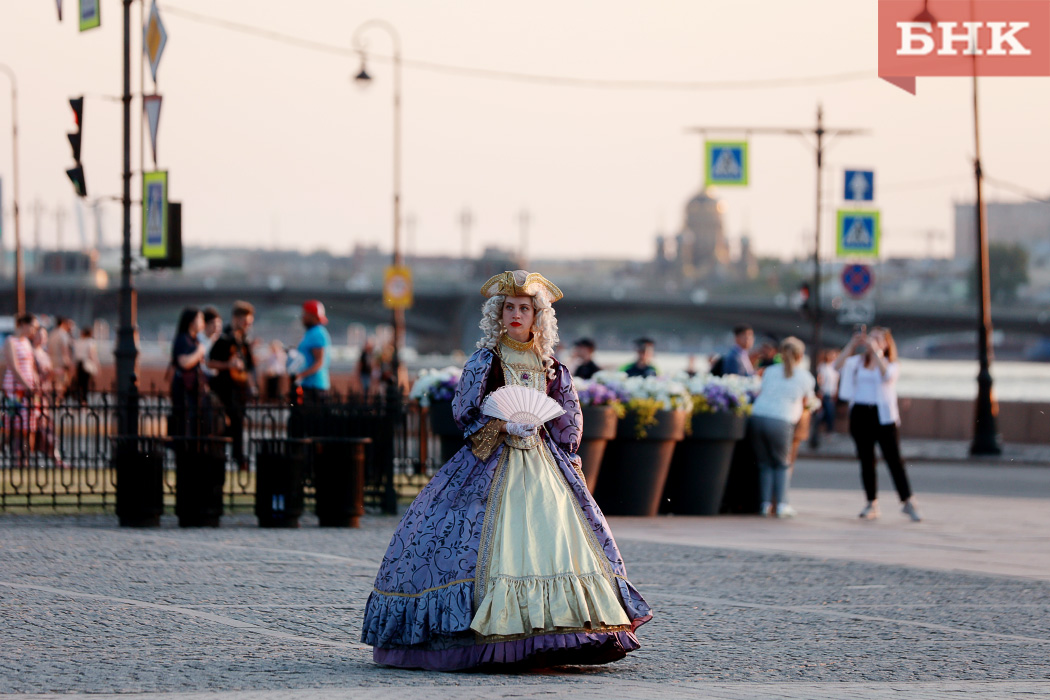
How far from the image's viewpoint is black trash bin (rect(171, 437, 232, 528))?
11.9m

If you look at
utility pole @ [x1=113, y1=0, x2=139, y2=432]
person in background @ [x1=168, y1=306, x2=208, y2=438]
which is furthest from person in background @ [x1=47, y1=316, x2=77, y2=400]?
person in background @ [x1=168, y1=306, x2=208, y2=438]

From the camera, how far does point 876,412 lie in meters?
13.8

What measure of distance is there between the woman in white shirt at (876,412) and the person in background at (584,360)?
10.5 feet

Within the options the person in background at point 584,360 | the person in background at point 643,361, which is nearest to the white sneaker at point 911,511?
the person in background at point 584,360

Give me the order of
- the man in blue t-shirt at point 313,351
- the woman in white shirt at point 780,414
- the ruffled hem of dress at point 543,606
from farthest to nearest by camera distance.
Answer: the man in blue t-shirt at point 313,351
the woman in white shirt at point 780,414
the ruffled hem of dress at point 543,606

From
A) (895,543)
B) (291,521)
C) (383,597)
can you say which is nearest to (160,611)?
(383,597)

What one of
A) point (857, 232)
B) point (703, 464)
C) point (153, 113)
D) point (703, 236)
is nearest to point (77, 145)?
point (153, 113)

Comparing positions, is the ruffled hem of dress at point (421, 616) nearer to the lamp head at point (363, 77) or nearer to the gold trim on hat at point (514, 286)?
the gold trim on hat at point (514, 286)

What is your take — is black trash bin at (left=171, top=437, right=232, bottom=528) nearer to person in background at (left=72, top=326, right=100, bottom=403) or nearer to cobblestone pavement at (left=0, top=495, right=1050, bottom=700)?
cobblestone pavement at (left=0, top=495, right=1050, bottom=700)

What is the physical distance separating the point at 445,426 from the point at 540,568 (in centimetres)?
660

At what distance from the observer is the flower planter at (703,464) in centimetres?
1377

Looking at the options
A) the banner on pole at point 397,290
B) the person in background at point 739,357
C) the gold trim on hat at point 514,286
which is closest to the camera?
the gold trim on hat at point 514,286

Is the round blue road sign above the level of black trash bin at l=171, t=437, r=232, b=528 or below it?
above

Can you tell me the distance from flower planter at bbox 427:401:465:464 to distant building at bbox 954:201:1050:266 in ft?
466
